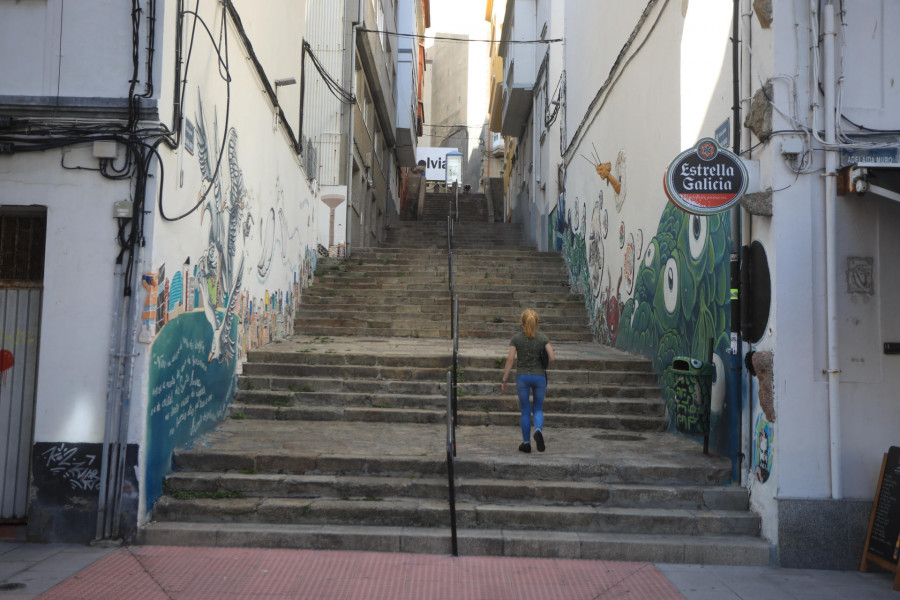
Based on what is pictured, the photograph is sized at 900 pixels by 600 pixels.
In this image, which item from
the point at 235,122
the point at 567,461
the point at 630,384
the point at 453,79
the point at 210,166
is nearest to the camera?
the point at 567,461

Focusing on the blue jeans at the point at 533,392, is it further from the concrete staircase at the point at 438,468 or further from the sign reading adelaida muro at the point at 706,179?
the sign reading adelaida muro at the point at 706,179

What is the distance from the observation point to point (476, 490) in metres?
5.90

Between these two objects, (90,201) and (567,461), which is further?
(567,461)

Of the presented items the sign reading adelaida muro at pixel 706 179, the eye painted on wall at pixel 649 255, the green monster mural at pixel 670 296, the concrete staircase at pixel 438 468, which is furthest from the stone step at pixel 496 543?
the eye painted on wall at pixel 649 255

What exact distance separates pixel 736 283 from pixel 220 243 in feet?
16.5

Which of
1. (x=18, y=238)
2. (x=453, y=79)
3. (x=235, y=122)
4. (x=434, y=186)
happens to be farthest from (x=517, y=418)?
(x=453, y=79)

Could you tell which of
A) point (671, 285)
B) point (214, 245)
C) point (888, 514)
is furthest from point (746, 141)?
point (214, 245)

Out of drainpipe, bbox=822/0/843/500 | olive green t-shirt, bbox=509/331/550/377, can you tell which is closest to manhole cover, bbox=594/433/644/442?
olive green t-shirt, bbox=509/331/550/377

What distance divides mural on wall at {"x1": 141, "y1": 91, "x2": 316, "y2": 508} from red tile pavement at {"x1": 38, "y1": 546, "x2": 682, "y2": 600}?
86 centimetres

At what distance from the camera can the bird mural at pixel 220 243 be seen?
6629mm

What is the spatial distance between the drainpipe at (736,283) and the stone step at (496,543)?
0.85 metres

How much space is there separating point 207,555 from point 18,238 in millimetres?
3009

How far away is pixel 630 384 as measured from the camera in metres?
8.49

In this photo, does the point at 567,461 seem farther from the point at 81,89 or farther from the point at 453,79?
the point at 453,79
